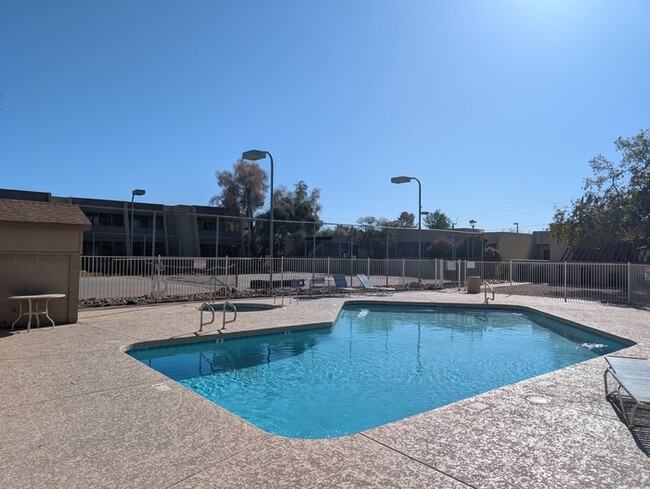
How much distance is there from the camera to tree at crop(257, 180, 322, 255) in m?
38.6

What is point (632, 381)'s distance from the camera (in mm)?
4637

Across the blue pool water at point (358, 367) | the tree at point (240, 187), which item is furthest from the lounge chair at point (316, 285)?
the tree at point (240, 187)

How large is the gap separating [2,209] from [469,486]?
9.94m

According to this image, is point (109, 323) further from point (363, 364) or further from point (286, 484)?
point (286, 484)

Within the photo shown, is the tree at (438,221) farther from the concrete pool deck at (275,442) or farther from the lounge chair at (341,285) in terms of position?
the concrete pool deck at (275,442)

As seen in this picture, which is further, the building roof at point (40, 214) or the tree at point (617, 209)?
the tree at point (617, 209)

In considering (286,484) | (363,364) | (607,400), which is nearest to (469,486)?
(286,484)

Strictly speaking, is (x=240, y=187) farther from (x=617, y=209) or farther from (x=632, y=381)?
(x=632, y=381)

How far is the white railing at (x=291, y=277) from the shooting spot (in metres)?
13.9

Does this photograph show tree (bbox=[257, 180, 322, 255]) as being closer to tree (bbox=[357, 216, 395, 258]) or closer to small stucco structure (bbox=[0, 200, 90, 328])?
tree (bbox=[357, 216, 395, 258])

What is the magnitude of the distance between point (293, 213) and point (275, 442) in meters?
43.8

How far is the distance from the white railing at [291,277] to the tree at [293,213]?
49.1 ft

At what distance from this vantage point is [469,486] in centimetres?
306

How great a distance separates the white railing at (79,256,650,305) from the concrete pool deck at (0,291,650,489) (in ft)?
25.2
